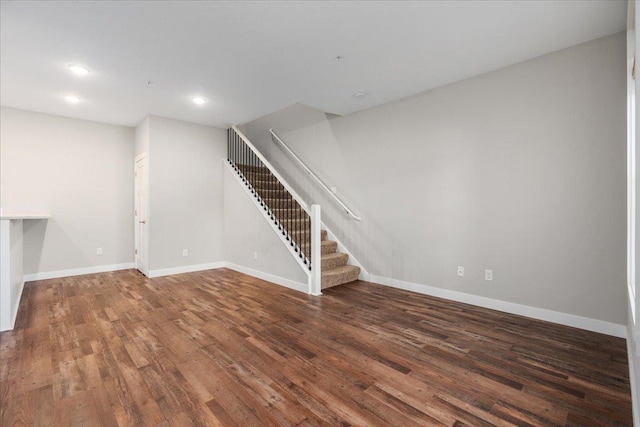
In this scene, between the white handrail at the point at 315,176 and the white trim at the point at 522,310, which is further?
the white handrail at the point at 315,176

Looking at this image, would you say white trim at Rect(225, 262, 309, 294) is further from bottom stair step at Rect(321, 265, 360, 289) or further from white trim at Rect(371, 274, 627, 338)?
white trim at Rect(371, 274, 627, 338)

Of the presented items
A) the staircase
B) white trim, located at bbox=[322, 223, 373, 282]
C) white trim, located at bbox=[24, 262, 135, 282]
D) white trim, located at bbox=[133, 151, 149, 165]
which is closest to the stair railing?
the staircase

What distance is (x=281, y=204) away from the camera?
5551 mm

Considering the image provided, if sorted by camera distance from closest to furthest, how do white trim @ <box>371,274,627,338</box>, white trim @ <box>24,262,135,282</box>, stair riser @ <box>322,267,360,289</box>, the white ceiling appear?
1. the white ceiling
2. white trim @ <box>371,274,627,338</box>
3. stair riser @ <box>322,267,360,289</box>
4. white trim @ <box>24,262,135,282</box>

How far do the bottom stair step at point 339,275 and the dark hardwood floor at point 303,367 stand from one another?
0.67 meters

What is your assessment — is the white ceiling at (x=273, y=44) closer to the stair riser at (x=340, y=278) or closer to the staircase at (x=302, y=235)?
the staircase at (x=302, y=235)

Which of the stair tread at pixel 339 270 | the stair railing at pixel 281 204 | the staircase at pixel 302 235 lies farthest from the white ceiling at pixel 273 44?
the stair tread at pixel 339 270

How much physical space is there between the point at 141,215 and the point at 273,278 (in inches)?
106

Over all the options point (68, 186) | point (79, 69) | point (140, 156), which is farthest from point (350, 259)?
point (68, 186)

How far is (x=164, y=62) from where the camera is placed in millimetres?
3195

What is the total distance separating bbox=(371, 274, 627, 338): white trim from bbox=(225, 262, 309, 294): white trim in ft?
4.26

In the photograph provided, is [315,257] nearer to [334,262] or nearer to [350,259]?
[334,262]

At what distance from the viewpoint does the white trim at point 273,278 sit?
422 centimetres

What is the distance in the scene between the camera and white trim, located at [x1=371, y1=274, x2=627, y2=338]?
2756 millimetres
